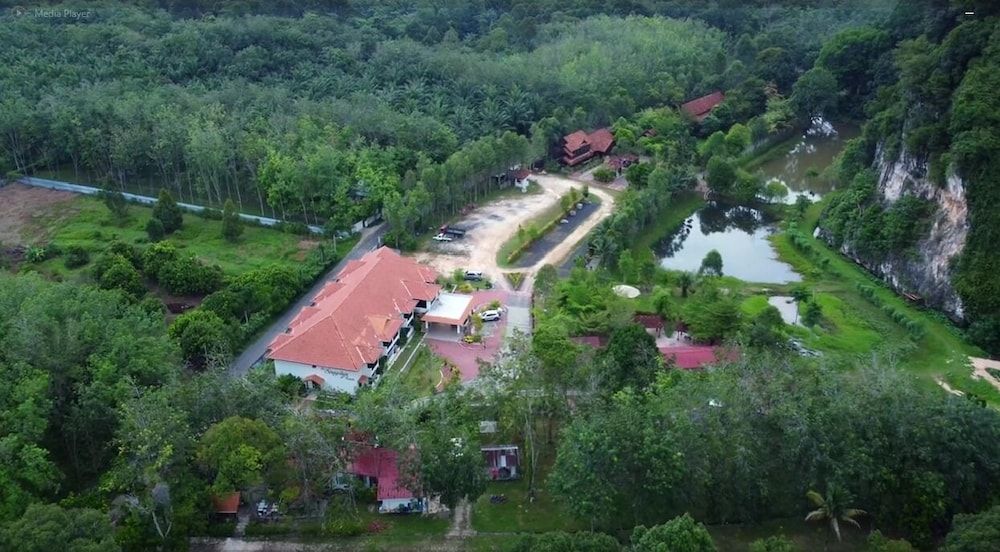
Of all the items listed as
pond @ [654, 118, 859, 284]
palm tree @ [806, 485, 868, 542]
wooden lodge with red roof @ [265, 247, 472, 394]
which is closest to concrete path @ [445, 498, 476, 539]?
wooden lodge with red roof @ [265, 247, 472, 394]

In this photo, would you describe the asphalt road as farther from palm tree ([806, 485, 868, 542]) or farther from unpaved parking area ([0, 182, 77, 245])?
palm tree ([806, 485, 868, 542])

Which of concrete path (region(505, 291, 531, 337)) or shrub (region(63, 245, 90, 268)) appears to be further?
shrub (region(63, 245, 90, 268))

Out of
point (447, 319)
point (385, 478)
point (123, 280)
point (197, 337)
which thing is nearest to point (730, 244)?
point (447, 319)

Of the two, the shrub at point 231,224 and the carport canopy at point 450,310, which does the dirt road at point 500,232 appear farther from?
the shrub at point 231,224

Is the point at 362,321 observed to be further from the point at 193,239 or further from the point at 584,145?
the point at 584,145

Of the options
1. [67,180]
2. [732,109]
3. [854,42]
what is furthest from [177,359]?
[854,42]

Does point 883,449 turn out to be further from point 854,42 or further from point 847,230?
point 854,42
